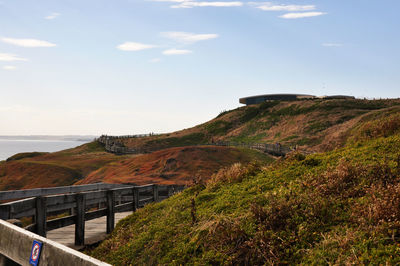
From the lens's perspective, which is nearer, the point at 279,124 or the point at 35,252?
the point at 35,252

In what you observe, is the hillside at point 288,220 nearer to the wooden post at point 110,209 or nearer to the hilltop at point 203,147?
the wooden post at point 110,209

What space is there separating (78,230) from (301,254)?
6.35 metres

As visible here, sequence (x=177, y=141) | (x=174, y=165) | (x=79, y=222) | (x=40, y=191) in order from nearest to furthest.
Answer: (x=79, y=222)
(x=40, y=191)
(x=174, y=165)
(x=177, y=141)

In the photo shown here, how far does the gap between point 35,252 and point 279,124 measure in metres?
86.2

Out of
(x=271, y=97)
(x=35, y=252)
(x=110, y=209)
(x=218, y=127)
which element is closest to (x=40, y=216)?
(x=110, y=209)

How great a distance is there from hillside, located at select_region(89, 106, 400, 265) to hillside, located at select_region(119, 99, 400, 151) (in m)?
58.1

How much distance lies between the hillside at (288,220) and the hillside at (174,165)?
66.8 feet

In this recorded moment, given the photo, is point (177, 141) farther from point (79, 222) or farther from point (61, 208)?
point (61, 208)

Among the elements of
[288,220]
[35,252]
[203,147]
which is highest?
[203,147]

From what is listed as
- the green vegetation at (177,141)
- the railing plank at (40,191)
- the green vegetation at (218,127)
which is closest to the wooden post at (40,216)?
the railing plank at (40,191)

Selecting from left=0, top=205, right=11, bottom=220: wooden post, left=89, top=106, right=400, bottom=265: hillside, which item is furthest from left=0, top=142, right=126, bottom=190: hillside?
left=0, top=205, right=11, bottom=220: wooden post

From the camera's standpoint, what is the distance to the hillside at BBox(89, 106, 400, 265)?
20.5 feet

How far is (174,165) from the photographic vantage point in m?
36.9

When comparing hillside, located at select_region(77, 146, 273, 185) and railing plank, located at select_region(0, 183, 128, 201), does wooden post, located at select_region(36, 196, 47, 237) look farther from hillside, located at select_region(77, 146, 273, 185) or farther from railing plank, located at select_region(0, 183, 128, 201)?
hillside, located at select_region(77, 146, 273, 185)
